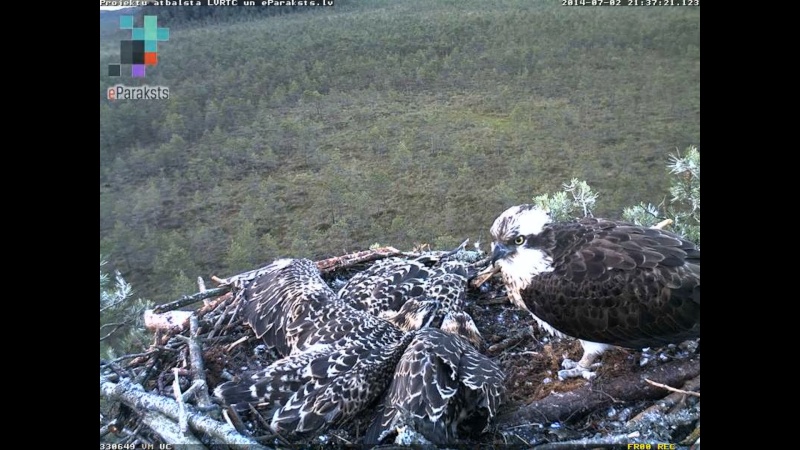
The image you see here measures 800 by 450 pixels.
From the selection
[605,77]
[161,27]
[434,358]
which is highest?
[161,27]

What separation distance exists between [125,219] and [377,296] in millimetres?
1833

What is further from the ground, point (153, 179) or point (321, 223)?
point (153, 179)

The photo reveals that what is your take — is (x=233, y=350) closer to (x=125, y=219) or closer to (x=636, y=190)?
(x=125, y=219)

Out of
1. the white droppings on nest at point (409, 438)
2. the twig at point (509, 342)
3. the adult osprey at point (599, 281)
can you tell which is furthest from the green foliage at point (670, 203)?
the white droppings on nest at point (409, 438)

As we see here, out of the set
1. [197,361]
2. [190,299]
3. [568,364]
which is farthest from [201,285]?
[568,364]

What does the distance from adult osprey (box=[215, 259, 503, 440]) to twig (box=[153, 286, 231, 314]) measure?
0.37m

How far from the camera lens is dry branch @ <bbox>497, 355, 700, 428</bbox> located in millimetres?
3629

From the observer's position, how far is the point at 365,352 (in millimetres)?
3697

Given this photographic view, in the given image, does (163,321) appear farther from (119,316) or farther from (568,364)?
(568,364)

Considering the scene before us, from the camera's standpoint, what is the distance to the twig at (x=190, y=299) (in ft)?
14.5

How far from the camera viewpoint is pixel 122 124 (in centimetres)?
435

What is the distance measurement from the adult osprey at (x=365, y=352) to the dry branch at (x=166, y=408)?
150 mm

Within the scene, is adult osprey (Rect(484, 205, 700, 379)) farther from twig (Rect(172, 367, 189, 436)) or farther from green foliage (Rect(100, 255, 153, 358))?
green foliage (Rect(100, 255, 153, 358))

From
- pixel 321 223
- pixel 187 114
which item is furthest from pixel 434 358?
pixel 187 114
